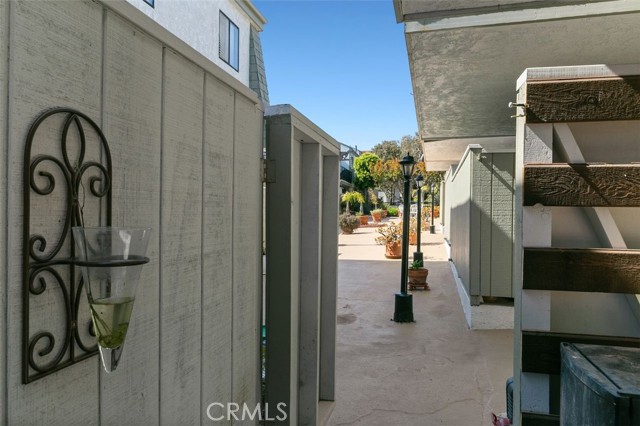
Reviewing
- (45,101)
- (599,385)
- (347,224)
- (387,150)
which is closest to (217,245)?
(45,101)

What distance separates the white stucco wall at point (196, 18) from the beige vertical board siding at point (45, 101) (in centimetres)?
648

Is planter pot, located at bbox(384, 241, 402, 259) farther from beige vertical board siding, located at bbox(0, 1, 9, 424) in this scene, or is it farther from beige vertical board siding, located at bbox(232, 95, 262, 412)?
beige vertical board siding, located at bbox(0, 1, 9, 424)

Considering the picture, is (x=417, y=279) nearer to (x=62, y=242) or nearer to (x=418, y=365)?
(x=418, y=365)

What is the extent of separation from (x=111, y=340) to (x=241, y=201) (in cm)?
91

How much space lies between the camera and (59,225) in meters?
0.93

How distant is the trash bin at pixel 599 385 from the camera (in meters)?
1.31

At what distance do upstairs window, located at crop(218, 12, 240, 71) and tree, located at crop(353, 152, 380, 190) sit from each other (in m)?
22.3

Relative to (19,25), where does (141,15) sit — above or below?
above

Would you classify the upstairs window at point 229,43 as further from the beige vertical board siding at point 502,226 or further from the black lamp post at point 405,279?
the beige vertical board siding at point 502,226

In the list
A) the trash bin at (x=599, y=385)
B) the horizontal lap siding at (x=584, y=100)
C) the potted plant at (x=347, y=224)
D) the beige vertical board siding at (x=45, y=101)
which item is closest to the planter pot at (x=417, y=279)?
the trash bin at (x=599, y=385)

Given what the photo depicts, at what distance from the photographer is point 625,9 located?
2.34m

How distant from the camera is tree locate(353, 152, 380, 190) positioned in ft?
107

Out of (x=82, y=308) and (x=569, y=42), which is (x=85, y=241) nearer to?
(x=82, y=308)

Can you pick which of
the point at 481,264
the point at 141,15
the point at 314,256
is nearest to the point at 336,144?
the point at 314,256
